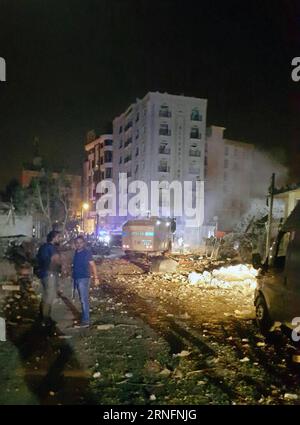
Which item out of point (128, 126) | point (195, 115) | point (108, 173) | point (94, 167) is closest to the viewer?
point (195, 115)

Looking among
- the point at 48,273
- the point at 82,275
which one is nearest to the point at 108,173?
→ the point at 82,275

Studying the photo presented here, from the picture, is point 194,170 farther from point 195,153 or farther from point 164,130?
point 164,130

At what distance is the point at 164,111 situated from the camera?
5484 cm

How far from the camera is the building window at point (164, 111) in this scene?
54659 mm

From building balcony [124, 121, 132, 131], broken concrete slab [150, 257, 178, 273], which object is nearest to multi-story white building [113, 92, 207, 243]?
building balcony [124, 121, 132, 131]

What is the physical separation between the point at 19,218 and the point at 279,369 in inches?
1269

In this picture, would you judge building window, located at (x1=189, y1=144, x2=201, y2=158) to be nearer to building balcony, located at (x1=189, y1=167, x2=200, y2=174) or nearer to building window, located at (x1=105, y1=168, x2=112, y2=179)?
building balcony, located at (x1=189, y1=167, x2=200, y2=174)

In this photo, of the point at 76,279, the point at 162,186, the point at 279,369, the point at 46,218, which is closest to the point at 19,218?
the point at 46,218

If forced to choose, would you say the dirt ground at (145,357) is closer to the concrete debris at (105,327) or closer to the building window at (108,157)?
the concrete debris at (105,327)

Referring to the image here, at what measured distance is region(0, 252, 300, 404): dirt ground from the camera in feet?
15.8

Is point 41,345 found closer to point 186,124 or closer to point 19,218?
point 19,218

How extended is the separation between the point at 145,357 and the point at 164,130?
50969mm

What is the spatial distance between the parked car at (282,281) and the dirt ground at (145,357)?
0.52 metres

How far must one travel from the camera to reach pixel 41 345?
659 centimetres
